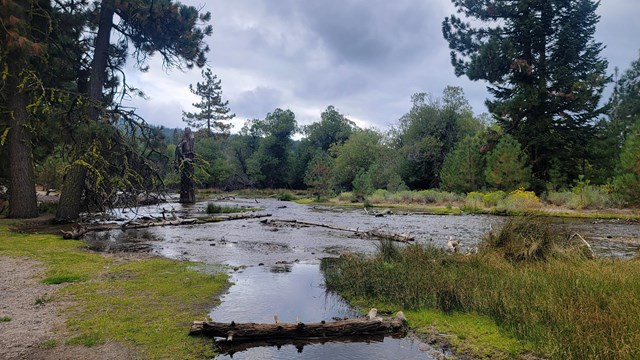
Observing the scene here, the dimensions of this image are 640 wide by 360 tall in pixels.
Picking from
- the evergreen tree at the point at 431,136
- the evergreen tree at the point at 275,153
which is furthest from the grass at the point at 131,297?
→ the evergreen tree at the point at 275,153

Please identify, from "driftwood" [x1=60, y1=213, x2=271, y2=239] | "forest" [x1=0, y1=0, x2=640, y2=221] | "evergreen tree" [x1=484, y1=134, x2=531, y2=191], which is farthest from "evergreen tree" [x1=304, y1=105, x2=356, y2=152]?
"driftwood" [x1=60, y1=213, x2=271, y2=239]

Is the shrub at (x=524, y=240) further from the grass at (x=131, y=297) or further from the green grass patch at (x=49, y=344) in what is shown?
the green grass patch at (x=49, y=344)

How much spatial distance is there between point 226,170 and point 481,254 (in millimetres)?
72238

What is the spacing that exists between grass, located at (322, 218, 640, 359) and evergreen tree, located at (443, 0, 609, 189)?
3442 cm

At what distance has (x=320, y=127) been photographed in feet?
317

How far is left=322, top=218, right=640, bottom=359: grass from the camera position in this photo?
5656mm

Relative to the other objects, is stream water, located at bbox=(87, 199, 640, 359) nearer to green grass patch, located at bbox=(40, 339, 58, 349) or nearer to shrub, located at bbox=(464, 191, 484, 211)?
green grass patch, located at bbox=(40, 339, 58, 349)

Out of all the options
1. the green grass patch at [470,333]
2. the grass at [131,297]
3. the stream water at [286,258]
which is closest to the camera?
the green grass patch at [470,333]

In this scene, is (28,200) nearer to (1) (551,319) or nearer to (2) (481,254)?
(2) (481,254)

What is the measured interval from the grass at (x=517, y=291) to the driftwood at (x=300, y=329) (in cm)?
73

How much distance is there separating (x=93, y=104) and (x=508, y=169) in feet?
114

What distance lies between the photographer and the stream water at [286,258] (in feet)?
20.7

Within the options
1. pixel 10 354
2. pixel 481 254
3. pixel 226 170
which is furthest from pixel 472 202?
pixel 226 170

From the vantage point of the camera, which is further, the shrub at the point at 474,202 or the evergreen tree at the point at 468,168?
the evergreen tree at the point at 468,168
